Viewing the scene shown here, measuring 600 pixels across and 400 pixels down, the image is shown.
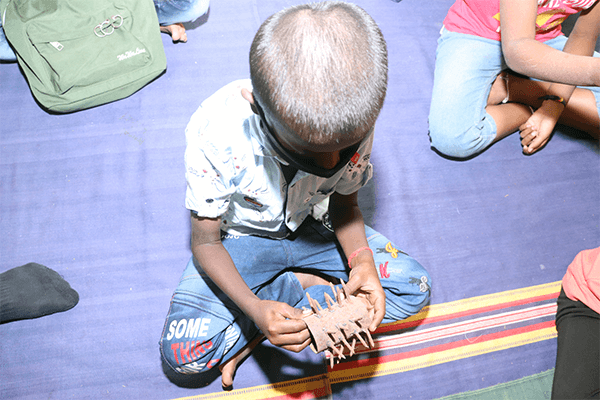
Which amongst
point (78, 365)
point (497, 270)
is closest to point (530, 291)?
point (497, 270)

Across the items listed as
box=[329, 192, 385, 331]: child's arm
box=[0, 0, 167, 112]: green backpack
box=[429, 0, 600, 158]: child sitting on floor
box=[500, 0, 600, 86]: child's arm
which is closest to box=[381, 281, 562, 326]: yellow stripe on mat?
box=[329, 192, 385, 331]: child's arm

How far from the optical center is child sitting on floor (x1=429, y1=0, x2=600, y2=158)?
4.65 ft

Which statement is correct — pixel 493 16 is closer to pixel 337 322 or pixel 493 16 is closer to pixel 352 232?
pixel 352 232

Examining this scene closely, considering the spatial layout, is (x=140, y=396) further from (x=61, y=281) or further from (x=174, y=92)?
(x=174, y=92)

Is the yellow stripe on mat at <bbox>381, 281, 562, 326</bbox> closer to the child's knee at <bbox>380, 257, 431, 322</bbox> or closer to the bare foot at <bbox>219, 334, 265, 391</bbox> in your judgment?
the child's knee at <bbox>380, 257, 431, 322</bbox>

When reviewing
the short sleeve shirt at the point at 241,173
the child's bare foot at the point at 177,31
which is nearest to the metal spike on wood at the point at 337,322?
the short sleeve shirt at the point at 241,173

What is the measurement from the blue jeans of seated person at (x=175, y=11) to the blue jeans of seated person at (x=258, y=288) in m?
0.94

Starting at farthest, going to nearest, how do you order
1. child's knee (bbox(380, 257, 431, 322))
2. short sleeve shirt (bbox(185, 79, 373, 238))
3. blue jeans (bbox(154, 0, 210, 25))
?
blue jeans (bbox(154, 0, 210, 25)) → child's knee (bbox(380, 257, 431, 322)) → short sleeve shirt (bbox(185, 79, 373, 238))

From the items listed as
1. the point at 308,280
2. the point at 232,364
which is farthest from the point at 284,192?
the point at 232,364

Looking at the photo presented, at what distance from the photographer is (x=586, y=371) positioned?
1078mm

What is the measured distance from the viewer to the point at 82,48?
4.79ft

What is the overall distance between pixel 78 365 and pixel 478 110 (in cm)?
150

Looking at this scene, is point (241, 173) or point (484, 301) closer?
point (241, 173)

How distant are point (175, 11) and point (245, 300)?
1170mm
